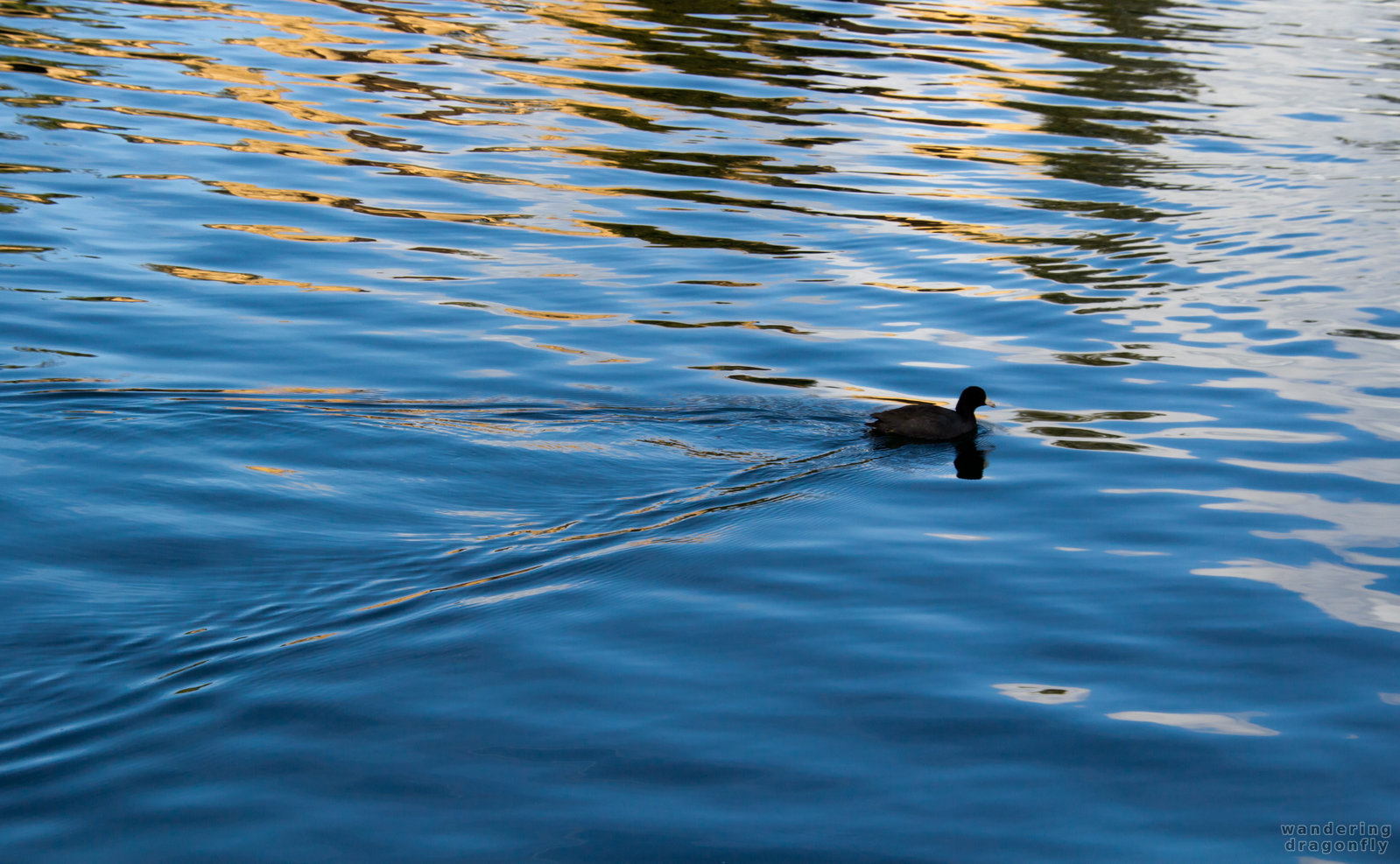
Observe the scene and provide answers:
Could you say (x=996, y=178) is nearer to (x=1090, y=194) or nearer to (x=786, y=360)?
(x=1090, y=194)

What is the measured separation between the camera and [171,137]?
1888 cm

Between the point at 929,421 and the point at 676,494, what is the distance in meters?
2.24

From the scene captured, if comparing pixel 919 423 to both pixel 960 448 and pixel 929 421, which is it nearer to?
pixel 929 421

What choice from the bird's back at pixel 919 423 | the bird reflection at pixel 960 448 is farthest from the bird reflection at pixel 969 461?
the bird's back at pixel 919 423

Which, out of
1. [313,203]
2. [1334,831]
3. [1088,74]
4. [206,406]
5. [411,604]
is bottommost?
[1334,831]

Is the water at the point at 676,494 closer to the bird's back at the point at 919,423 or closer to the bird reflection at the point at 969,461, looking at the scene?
the bird reflection at the point at 969,461

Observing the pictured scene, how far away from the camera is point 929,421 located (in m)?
10.3

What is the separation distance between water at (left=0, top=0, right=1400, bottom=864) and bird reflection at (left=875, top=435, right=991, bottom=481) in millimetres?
58

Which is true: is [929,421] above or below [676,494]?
above

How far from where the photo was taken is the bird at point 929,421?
10344 millimetres

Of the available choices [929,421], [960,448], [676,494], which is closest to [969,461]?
[960,448]

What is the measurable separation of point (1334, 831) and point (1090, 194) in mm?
13856

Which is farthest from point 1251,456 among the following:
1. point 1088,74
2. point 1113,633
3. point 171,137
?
point 1088,74

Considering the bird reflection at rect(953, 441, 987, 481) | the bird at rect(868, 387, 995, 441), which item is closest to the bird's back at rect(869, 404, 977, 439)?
the bird at rect(868, 387, 995, 441)
